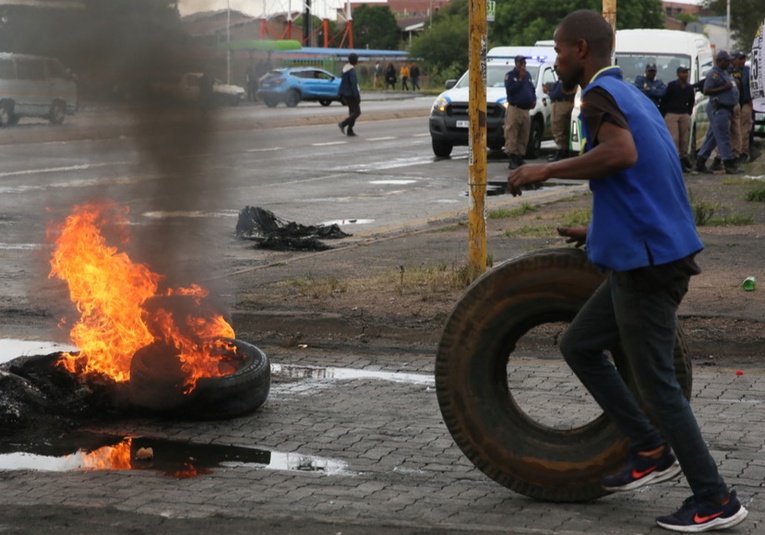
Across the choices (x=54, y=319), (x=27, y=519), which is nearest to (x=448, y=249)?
(x=54, y=319)

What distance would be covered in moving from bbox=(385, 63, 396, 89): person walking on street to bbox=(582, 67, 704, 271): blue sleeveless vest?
218 feet

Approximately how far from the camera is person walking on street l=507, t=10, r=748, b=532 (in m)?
4.43

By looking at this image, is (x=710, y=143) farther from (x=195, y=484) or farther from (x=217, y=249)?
(x=195, y=484)

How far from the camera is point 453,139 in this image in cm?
2412

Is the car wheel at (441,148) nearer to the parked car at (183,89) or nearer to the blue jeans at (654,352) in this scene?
the parked car at (183,89)

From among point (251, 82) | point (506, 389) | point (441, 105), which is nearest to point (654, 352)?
point (506, 389)

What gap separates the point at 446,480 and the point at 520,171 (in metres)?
1.46

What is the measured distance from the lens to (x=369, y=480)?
5.27 m

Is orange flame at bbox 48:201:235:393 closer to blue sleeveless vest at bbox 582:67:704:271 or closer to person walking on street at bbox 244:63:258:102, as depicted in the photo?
person walking on street at bbox 244:63:258:102

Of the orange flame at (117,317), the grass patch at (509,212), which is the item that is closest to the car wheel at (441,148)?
the grass patch at (509,212)

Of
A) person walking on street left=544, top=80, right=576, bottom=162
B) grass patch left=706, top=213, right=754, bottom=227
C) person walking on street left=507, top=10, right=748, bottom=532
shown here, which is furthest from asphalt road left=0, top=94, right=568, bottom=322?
grass patch left=706, top=213, right=754, bottom=227

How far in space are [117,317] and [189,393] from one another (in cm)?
85

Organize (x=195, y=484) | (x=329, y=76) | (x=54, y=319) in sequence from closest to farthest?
(x=195, y=484) < (x=54, y=319) < (x=329, y=76)

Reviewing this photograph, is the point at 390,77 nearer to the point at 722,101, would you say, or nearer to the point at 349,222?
the point at 722,101
